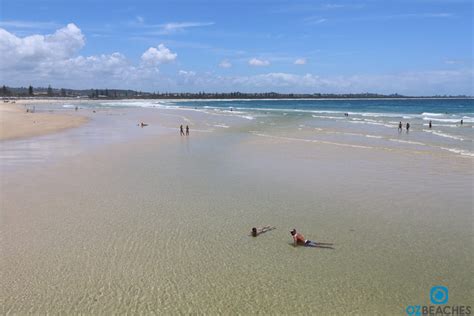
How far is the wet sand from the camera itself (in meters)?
8.14

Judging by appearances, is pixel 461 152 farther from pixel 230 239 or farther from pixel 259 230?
pixel 230 239

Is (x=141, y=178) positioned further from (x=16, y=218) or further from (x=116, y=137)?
(x=116, y=137)

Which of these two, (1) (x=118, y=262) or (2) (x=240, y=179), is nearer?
(1) (x=118, y=262)

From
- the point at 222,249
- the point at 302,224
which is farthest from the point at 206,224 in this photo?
the point at 302,224

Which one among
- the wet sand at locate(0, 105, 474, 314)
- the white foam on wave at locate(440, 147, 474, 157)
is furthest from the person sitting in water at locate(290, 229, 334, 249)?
the white foam on wave at locate(440, 147, 474, 157)

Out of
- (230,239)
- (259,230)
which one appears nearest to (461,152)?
(259,230)

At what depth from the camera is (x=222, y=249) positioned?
10.3 metres

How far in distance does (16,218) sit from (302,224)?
8.59 meters

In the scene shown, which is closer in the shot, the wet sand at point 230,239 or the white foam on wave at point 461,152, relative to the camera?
the wet sand at point 230,239

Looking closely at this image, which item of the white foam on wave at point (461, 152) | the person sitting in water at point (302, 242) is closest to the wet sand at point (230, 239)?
the person sitting in water at point (302, 242)

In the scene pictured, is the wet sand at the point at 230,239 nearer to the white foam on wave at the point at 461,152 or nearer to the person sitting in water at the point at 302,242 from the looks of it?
the person sitting in water at the point at 302,242

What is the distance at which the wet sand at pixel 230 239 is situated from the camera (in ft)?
26.7

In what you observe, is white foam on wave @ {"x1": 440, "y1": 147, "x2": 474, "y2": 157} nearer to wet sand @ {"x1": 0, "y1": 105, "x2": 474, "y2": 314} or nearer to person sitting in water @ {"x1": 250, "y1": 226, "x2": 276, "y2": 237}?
wet sand @ {"x1": 0, "y1": 105, "x2": 474, "y2": 314}

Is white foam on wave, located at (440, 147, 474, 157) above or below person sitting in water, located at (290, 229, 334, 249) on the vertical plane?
above
